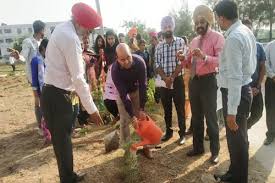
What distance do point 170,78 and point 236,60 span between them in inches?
83.8

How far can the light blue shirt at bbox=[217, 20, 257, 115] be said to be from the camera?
10.9 feet

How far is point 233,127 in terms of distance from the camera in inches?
138

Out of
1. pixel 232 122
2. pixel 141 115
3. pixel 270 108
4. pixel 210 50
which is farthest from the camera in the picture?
pixel 270 108

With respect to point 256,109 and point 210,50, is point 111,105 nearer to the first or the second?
point 210,50

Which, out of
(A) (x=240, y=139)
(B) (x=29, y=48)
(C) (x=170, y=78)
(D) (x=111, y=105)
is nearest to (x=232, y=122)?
(A) (x=240, y=139)

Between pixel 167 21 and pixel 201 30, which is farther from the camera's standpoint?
pixel 167 21

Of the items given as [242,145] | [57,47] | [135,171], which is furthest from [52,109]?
[242,145]

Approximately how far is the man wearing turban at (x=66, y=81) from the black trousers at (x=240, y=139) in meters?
1.43

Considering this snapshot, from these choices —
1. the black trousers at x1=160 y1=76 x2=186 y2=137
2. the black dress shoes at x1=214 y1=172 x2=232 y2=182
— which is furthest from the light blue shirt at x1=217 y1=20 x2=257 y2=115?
the black trousers at x1=160 y1=76 x2=186 y2=137

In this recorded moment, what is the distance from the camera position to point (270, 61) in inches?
221

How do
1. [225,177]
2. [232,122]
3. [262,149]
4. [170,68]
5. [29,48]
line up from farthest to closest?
1. [29,48]
2. [170,68]
3. [262,149]
4. [225,177]
5. [232,122]

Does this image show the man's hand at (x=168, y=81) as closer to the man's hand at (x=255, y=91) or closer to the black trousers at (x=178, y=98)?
the black trousers at (x=178, y=98)

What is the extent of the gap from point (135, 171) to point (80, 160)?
1288mm

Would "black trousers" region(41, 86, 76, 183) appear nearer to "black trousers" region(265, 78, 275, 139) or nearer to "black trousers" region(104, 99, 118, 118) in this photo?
"black trousers" region(104, 99, 118, 118)
